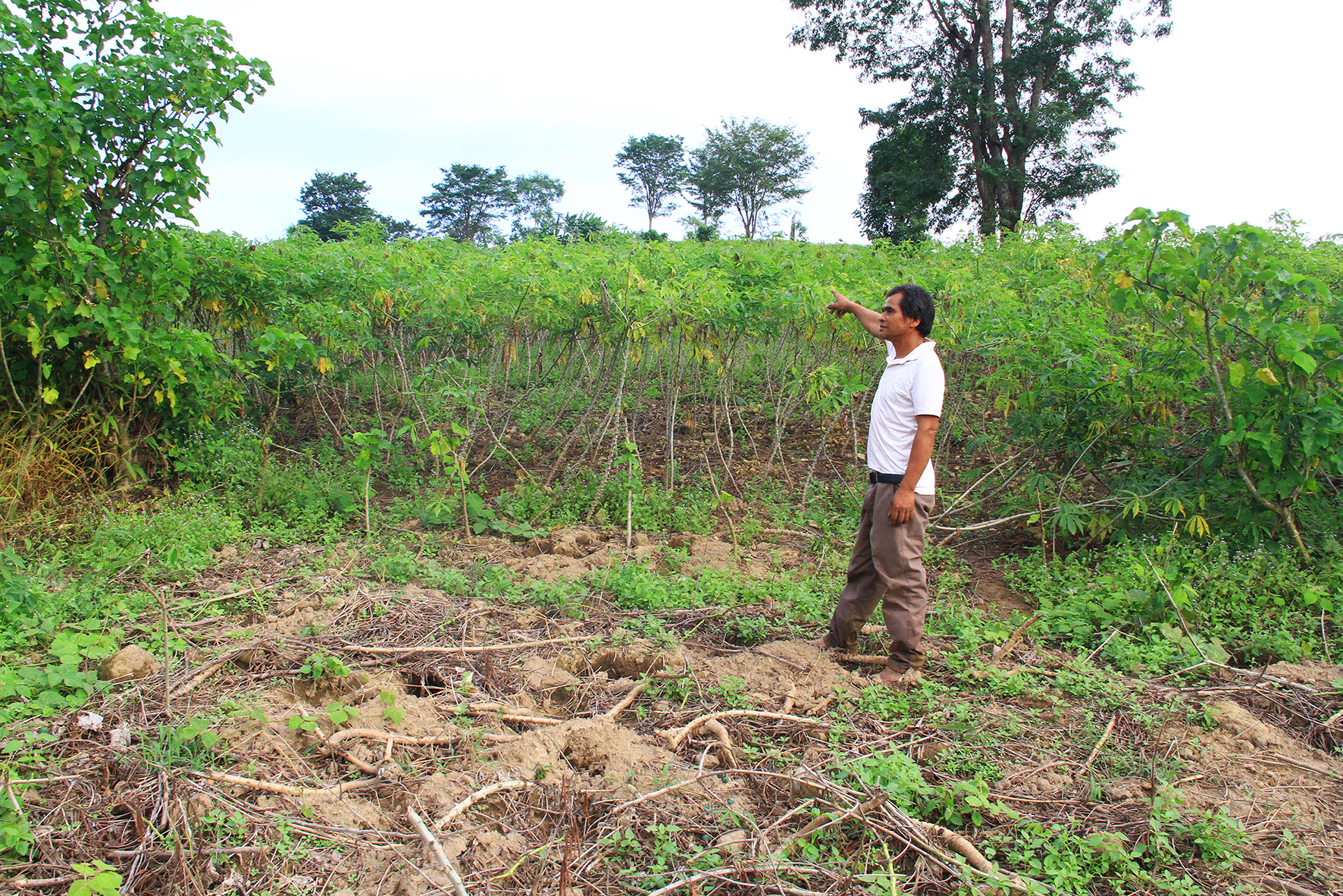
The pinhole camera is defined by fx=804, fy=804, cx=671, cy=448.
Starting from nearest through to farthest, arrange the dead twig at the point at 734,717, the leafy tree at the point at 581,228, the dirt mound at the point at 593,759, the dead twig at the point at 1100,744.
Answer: the dirt mound at the point at 593,759 → the dead twig at the point at 1100,744 → the dead twig at the point at 734,717 → the leafy tree at the point at 581,228

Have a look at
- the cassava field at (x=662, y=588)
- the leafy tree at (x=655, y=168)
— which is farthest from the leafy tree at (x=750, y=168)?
the cassava field at (x=662, y=588)

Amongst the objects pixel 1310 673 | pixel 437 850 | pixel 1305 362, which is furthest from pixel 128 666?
pixel 1305 362

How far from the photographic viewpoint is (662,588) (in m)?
4.27

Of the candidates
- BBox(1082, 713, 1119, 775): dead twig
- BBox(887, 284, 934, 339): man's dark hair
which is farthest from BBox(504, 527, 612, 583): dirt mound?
BBox(1082, 713, 1119, 775): dead twig

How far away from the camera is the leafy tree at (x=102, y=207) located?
4.73 m

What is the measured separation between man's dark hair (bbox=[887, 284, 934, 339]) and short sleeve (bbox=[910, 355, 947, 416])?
165mm

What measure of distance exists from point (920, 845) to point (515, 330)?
218 inches

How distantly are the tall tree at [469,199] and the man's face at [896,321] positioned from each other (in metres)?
46.3

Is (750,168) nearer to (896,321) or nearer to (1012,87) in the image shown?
(1012,87)

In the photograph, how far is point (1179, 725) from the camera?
298 centimetres

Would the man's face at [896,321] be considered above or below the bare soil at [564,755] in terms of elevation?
above

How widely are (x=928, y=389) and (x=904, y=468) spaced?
1.15 feet

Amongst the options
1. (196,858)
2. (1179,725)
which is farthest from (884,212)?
(196,858)

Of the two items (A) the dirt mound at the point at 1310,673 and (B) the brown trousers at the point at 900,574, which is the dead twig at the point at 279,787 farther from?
(A) the dirt mound at the point at 1310,673
